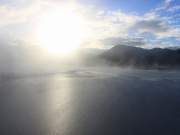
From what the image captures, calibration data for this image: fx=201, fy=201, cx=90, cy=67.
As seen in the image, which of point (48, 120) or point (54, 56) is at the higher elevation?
point (54, 56)

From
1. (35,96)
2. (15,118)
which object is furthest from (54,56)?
(15,118)

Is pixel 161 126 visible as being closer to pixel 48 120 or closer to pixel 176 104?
pixel 176 104

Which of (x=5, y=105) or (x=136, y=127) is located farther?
(x=5, y=105)

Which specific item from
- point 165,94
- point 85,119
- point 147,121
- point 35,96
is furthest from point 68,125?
point 165,94

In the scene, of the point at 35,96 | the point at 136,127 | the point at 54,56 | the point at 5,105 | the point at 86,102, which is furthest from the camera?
the point at 54,56

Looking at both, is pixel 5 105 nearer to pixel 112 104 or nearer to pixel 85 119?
pixel 85 119

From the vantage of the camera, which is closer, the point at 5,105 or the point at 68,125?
the point at 68,125

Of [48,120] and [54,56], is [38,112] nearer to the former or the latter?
[48,120]

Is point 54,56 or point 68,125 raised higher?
point 54,56

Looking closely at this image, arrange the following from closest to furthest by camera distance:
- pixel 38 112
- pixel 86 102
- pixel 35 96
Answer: pixel 38 112 < pixel 86 102 < pixel 35 96
